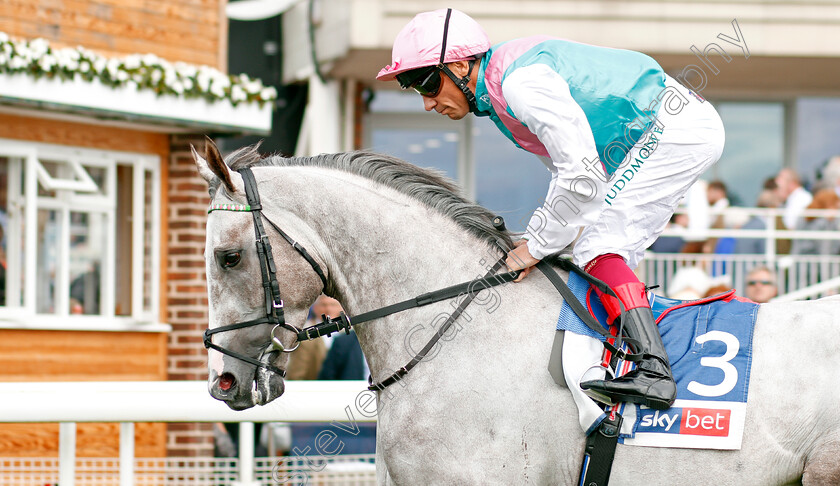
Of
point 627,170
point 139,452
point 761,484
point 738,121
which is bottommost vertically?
point 139,452

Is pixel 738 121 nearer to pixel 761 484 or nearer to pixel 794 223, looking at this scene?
pixel 794 223

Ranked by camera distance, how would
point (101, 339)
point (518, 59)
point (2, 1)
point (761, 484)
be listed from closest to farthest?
point (761, 484)
point (518, 59)
point (2, 1)
point (101, 339)

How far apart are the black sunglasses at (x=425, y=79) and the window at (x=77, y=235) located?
5.03 meters

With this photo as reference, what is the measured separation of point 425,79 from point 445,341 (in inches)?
35.2

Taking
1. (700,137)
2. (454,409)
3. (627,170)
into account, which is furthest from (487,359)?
(700,137)

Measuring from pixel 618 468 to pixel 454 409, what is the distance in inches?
20.9

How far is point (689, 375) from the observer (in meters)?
2.92

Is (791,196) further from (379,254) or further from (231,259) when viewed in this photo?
(231,259)

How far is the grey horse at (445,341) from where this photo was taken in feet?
9.37

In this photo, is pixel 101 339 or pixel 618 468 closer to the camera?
pixel 618 468

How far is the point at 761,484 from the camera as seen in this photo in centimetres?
285

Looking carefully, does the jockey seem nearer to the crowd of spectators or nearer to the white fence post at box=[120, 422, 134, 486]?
the white fence post at box=[120, 422, 134, 486]

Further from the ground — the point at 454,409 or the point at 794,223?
the point at 794,223

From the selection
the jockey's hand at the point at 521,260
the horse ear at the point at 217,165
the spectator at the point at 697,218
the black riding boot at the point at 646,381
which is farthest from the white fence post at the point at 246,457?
the spectator at the point at 697,218
